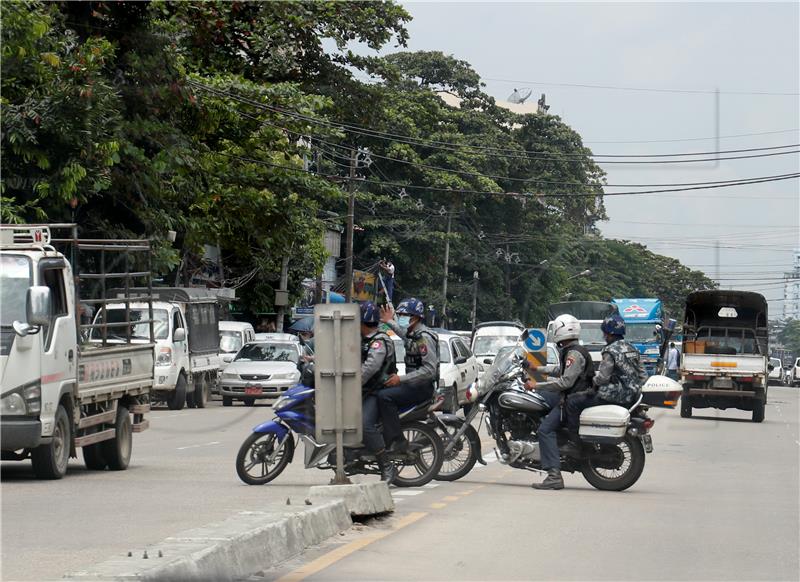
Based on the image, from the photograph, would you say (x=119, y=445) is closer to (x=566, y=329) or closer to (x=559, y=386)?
(x=559, y=386)

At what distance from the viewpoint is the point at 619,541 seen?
34.2 feet

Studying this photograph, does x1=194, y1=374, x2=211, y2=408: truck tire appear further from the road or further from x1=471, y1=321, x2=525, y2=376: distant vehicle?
the road

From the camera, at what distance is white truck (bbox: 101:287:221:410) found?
30484mm

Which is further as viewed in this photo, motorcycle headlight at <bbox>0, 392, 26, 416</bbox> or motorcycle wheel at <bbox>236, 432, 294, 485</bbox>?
motorcycle wheel at <bbox>236, 432, 294, 485</bbox>

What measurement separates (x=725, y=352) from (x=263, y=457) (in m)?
21.9

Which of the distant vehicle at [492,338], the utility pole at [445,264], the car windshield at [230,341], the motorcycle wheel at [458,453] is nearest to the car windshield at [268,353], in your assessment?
the car windshield at [230,341]

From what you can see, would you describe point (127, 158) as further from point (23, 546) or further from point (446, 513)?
point (23, 546)

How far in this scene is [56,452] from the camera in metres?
14.3

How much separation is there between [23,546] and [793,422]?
90.1 feet

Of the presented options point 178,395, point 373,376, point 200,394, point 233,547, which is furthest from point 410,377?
point 200,394

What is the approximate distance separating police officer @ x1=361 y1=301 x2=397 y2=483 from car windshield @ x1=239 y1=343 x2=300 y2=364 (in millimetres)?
20596

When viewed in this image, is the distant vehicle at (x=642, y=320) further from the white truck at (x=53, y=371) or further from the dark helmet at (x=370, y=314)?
the dark helmet at (x=370, y=314)

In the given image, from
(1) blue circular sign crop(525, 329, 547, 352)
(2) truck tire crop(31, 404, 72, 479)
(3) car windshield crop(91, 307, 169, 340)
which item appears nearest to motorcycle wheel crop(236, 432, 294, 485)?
(2) truck tire crop(31, 404, 72, 479)

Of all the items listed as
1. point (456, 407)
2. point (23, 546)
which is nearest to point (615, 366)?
point (23, 546)
